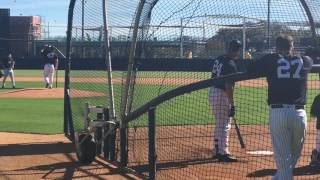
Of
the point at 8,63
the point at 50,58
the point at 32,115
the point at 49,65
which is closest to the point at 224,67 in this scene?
the point at 32,115

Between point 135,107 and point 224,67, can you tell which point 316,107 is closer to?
point 224,67

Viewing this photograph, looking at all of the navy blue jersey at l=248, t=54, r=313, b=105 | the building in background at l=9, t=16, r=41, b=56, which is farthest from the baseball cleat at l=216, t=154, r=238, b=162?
the building in background at l=9, t=16, r=41, b=56

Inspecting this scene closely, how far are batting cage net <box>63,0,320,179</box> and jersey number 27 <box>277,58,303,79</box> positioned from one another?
1.29 ft

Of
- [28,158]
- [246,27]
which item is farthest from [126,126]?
[246,27]

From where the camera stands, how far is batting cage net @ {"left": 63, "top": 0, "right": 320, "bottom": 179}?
700cm

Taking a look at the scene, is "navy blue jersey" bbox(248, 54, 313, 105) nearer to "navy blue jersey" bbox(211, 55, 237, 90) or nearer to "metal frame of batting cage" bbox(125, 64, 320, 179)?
"metal frame of batting cage" bbox(125, 64, 320, 179)

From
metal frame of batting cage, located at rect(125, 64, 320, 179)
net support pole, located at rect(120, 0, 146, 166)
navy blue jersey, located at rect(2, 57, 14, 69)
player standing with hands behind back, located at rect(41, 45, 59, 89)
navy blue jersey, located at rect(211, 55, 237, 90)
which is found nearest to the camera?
metal frame of batting cage, located at rect(125, 64, 320, 179)

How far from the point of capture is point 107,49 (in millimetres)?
9398

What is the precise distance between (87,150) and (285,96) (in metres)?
4.02

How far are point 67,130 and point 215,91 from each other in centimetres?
386

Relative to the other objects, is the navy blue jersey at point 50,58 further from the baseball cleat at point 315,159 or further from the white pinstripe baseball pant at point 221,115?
the baseball cleat at point 315,159

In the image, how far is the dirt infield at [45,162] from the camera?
8352 mm

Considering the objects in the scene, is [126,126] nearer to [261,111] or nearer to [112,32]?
[112,32]

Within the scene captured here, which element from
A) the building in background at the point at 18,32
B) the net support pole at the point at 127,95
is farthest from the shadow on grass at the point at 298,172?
the building in background at the point at 18,32
